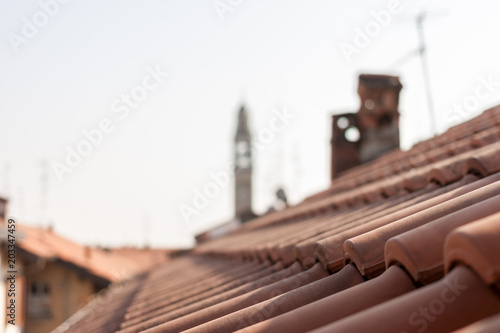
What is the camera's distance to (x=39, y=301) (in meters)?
15.8

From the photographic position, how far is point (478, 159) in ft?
8.27

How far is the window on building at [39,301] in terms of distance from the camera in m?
15.6

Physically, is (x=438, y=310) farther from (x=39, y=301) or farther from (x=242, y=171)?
(x=242, y=171)

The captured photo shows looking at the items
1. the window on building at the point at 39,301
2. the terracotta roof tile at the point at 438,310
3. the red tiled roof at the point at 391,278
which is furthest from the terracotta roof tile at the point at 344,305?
the window on building at the point at 39,301

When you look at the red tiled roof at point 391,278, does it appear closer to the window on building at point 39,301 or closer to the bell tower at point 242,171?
the window on building at point 39,301

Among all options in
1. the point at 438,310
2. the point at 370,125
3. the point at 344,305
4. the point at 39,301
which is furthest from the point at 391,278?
the point at 39,301

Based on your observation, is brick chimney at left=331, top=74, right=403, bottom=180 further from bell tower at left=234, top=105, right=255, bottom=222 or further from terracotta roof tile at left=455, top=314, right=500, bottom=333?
bell tower at left=234, top=105, right=255, bottom=222

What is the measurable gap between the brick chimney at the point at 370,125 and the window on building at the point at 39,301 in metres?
10.9

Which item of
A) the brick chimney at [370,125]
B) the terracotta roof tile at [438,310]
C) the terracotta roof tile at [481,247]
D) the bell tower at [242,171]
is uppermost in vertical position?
the bell tower at [242,171]

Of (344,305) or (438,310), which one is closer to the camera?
(438,310)

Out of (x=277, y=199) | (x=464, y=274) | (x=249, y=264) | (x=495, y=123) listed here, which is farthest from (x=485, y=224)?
(x=277, y=199)

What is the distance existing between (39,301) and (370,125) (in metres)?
12.0

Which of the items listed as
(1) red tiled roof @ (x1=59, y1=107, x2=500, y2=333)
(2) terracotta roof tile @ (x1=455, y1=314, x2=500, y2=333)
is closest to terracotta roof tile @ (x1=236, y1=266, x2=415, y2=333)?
(1) red tiled roof @ (x1=59, y1=107, x2=500, y2=333)

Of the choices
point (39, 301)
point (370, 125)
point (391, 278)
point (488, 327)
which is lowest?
point (488, 327)
